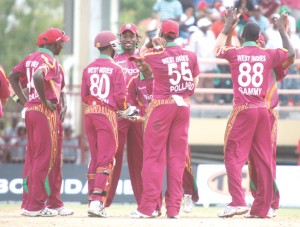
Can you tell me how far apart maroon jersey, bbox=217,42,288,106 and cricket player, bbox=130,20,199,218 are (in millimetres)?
608

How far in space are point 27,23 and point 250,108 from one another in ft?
147

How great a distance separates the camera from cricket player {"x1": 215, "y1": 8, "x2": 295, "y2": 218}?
Result: 1639 centimetres

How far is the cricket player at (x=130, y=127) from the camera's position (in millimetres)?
17266

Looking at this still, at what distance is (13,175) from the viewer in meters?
22.5

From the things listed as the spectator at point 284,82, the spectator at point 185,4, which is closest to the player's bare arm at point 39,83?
the spectator at point 284,82

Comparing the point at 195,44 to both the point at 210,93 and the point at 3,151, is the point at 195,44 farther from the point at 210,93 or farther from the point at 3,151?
the point at 3,151

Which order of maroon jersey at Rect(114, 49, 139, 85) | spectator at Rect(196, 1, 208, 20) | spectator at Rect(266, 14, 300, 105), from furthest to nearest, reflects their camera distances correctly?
1. spectator at Rect(196, 1, 208, 20)
2. spectator at Rect(266, 14, 300, 105)
3. maroon jersey at Rect(114, 49, 139, 85)

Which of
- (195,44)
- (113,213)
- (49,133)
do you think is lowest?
(113,213)

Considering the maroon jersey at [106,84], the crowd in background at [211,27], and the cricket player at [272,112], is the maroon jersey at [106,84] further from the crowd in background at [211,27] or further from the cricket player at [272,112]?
the crowd in background at [211,27]

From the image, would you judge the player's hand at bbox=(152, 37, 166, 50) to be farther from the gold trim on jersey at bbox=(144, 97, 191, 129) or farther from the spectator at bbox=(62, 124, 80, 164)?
the spectator at bbox=(62, 124, 80, 164)

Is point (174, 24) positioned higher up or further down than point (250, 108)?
higher up

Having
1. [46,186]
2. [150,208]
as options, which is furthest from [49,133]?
[150,208]

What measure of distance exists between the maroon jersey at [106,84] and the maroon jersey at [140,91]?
0.81 meters

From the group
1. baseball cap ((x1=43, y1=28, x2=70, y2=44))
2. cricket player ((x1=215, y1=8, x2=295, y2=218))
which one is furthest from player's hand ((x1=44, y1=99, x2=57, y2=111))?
cricket player ((x1=215, y1=8, x2=295, y2=218))
